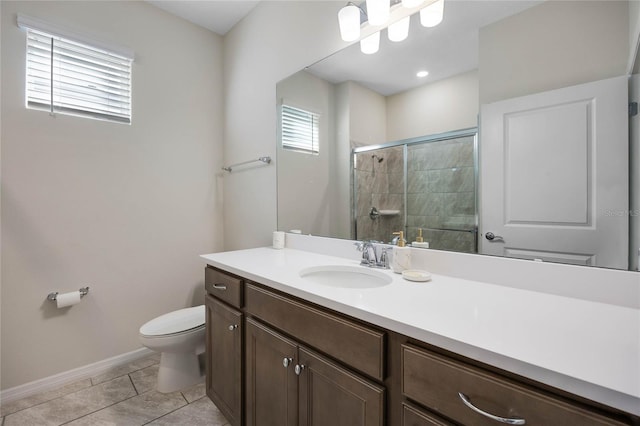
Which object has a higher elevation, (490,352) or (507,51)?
(507,51)

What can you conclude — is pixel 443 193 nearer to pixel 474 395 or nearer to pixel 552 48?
pixel 552 48

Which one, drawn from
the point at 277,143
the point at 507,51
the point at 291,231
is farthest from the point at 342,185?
the point at 507,51

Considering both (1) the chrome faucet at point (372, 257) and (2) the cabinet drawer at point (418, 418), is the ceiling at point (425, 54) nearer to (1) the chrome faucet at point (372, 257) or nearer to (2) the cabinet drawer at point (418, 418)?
(1) the chrome faucet at point (372, 257)

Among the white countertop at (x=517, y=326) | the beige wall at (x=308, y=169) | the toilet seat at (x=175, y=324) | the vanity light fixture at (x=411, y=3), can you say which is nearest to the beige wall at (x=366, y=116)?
the beige wall at (x=308, y=169)

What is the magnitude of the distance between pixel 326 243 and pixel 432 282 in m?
0.73

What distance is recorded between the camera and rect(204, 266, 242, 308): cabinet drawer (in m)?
1.28

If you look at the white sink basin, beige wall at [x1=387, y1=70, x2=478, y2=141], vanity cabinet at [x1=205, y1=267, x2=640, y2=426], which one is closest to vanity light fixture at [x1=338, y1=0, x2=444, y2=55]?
beige wall at [x1=387, y1=70, x2=478, y2=141]

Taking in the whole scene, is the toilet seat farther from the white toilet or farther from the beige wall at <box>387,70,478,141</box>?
the beige wall at <box>387,70,478,141</box>

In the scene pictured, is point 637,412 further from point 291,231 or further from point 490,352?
point 291,231

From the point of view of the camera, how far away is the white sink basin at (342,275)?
1266 mm

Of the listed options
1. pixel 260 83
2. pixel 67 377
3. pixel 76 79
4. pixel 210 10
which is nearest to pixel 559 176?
pixel 260 83

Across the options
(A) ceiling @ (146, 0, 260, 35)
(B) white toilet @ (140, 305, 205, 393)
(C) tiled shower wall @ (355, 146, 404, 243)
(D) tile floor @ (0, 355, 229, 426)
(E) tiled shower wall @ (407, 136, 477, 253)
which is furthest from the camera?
(A) ceiling @ (146, 0, 260, 35)

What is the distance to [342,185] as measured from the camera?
1.60 m

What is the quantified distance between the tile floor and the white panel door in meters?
1.70
